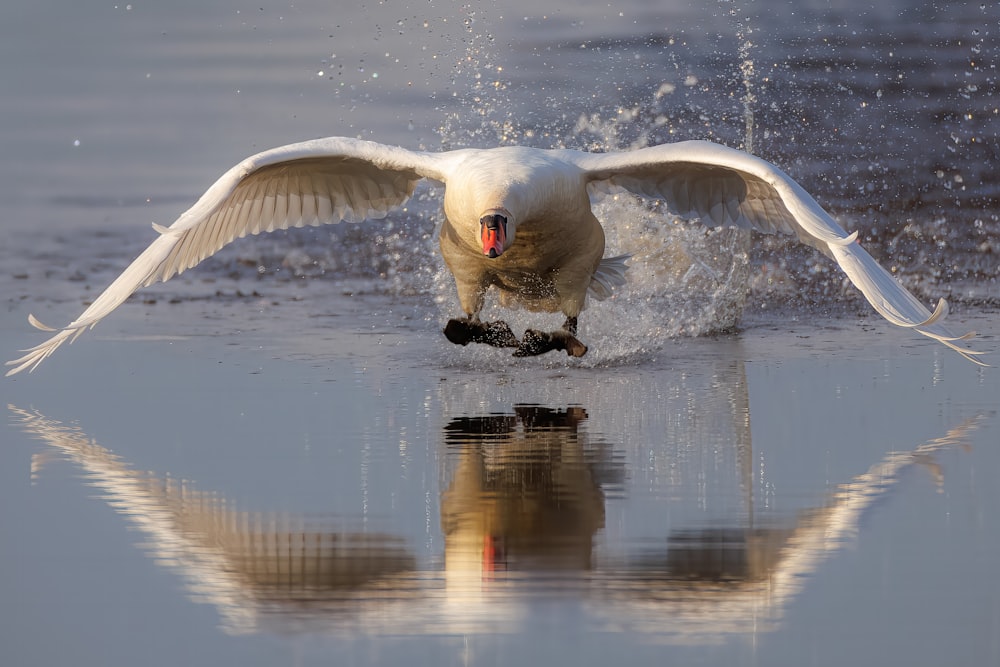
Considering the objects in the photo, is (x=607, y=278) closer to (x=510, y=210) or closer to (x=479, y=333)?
(x=479, y=333)

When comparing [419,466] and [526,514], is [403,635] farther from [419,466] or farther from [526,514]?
[419,466]

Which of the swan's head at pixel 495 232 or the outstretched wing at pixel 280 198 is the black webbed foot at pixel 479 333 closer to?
the outstretched wing at pixel 280 198

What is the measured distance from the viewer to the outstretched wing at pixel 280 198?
8.66 m

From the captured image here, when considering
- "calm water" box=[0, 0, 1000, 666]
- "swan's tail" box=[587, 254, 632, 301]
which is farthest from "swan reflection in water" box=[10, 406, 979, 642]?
"swan's tail" box=[587, 254, 632, 301]

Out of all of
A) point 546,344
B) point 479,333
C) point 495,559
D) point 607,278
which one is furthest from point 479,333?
point 495,559

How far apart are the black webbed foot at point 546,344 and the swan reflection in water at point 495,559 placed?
2.51m

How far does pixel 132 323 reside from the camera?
1147cm

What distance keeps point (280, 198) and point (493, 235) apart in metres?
2.05

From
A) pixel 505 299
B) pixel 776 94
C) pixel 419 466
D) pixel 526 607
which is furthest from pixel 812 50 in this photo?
pixel 526 607

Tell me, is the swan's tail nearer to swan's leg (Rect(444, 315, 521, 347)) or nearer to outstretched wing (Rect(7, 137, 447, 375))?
swan's leg (Rect(444, 315, 521, 347))

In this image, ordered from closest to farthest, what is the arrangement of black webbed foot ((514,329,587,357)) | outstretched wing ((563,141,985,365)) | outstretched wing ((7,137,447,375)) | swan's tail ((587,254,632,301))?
outstretched wing ((563,141,985,365)) → outstretched wing ((7,137,447,375)) → black webbed foot ((514,329,587,357)) → swan's tail ((587,254,632,301))

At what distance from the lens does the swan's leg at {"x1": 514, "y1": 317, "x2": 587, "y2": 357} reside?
9617 mm

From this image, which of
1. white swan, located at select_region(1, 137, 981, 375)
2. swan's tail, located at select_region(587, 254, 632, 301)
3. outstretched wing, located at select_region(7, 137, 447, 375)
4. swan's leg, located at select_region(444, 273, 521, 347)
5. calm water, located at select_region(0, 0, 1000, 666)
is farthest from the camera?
swan's tail, located at select_region(587, 254, 632, 301)

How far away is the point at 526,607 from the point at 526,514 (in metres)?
1.07
